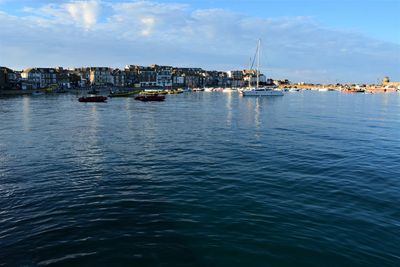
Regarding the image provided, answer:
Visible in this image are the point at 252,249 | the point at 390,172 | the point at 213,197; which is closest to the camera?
the point at 252,249

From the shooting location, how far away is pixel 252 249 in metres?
12.3

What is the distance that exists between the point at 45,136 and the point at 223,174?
23.3 metres

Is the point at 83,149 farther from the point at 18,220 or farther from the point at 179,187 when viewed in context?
the point at 18,220

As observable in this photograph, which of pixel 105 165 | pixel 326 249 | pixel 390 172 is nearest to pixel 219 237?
pixel 326 249

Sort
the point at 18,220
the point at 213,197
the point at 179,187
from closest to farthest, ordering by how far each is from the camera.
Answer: the point at 18,220 → the point at 213,197 → the point at 179,187

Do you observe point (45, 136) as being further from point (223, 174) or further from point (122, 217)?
point (122, 217)

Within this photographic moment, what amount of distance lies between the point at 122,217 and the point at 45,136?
85.4 ft

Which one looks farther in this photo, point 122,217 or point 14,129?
point 14,129

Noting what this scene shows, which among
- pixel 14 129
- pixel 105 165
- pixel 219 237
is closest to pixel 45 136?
pixel 14 129

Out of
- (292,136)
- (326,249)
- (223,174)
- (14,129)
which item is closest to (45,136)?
(14,129)

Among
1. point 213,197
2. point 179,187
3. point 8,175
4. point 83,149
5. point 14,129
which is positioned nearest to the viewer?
point 213,197

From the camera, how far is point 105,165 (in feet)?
79.6

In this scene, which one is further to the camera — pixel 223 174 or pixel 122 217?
pixel 223 174

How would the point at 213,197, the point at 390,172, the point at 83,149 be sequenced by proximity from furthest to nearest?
the point at 83,149
the point at 390,172
the point at 213,197
